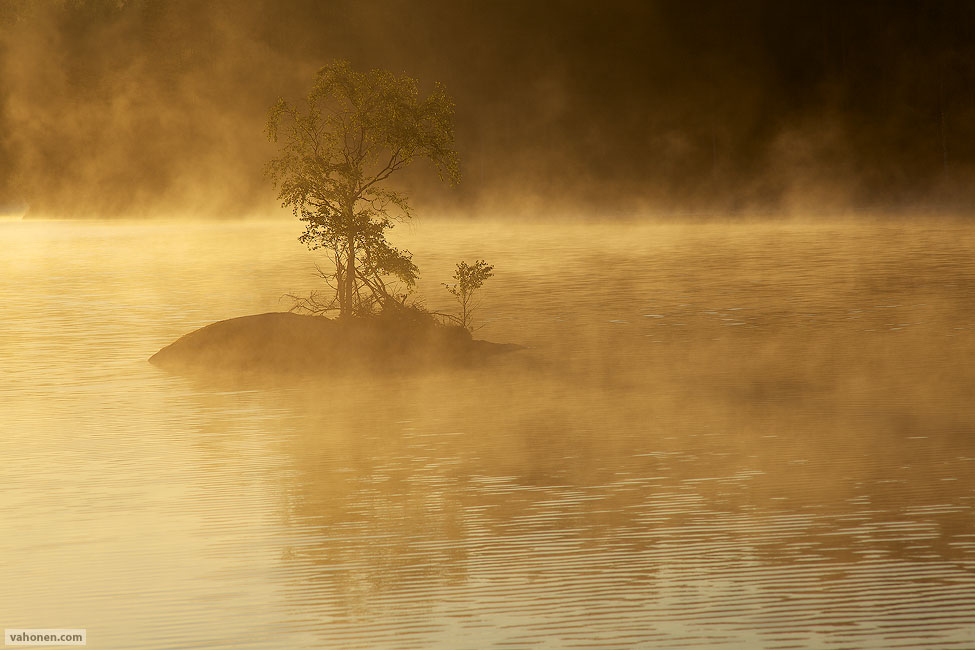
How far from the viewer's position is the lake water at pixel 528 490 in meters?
9.09

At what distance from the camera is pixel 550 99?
86062 millimetres

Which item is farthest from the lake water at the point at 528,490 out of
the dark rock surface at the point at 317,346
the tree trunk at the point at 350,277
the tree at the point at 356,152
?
the tree at the point at 356,152

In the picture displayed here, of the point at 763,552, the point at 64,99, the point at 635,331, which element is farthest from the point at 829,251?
the point at 64,99

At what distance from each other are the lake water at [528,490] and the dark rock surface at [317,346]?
847 mm

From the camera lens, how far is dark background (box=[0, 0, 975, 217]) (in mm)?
77000

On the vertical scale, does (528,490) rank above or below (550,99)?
below

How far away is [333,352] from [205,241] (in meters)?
46.1

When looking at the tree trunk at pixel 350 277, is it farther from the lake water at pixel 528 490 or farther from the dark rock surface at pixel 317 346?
the lake water at pixel 528 490

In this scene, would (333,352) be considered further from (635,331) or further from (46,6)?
(46,6)

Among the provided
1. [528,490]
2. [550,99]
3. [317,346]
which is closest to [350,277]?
[317,346]

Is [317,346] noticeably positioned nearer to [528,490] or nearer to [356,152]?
[356,152]

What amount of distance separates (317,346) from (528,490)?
10413 millimetres

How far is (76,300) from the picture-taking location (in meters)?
37.2

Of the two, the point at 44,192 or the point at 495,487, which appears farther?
the point at 44,192
